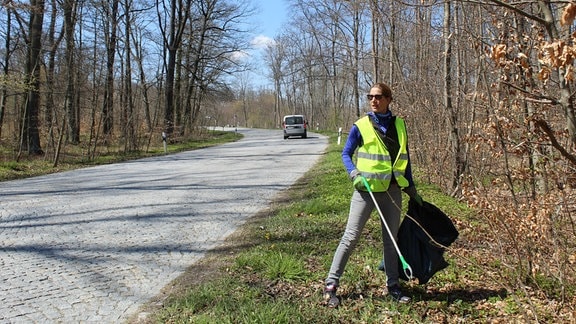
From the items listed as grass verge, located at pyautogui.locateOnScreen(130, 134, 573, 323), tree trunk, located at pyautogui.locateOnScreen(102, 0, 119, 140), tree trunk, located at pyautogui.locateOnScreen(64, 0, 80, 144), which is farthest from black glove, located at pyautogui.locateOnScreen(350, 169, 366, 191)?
tree trunk, located at pyautogui.locateOnScreen(102, 0, 119, 140)

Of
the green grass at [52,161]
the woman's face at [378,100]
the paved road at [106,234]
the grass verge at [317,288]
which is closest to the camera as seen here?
the grass verge at [317,288]

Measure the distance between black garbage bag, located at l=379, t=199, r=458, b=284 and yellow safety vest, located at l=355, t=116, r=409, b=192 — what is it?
37 cm

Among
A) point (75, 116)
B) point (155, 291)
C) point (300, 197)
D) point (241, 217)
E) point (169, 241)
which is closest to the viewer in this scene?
point (155, 291)

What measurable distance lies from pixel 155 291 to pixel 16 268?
1.74 metres

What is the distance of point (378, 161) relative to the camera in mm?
3898

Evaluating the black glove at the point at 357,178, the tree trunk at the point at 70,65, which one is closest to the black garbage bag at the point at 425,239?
the black glove at the point at 357,178

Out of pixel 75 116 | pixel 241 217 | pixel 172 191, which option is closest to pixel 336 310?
pixel 241 217

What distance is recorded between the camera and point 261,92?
311 feet

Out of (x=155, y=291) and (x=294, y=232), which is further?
(x=294, y=232)

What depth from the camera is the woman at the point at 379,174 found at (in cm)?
390

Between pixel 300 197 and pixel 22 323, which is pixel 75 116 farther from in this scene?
pixel 22 323

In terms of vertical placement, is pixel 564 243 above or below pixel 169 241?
above

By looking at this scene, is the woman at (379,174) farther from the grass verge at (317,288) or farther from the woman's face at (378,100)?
the grass verge at (317,288)

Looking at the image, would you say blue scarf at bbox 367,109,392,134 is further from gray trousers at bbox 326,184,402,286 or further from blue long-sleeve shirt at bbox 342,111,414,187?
gray trousers at bbox 326,184,402,286
